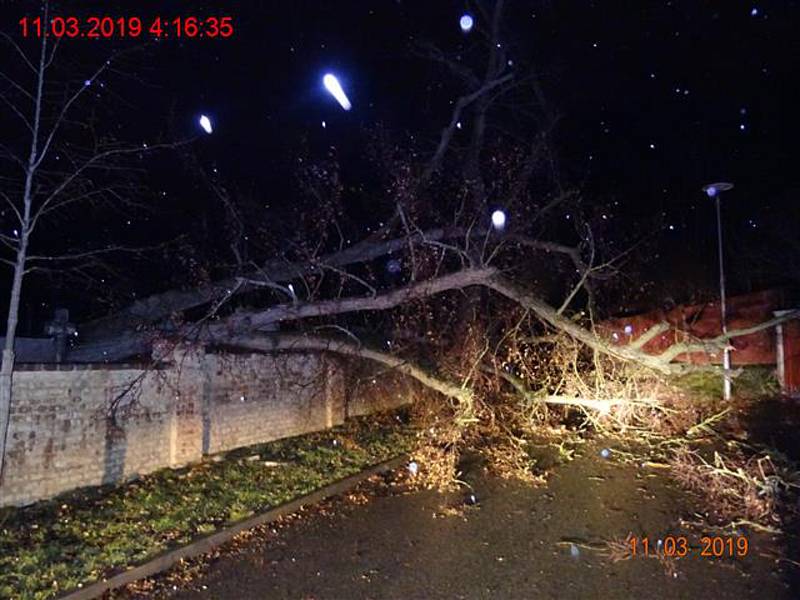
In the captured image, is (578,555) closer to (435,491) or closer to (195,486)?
(435,491)

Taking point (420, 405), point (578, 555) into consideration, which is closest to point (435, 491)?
point (578, 555)

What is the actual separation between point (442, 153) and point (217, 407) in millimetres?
7487

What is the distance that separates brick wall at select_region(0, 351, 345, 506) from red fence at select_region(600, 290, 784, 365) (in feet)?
22.6

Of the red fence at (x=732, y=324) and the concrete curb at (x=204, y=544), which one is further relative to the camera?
the red fence at (x=732, y=324)

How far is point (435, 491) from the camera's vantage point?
8.12 m

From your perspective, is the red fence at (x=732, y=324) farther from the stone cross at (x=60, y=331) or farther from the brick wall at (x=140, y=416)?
the stone cross at (x=60, y=331)
